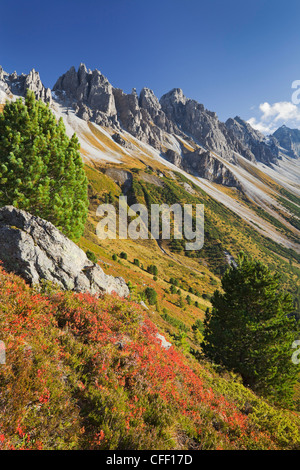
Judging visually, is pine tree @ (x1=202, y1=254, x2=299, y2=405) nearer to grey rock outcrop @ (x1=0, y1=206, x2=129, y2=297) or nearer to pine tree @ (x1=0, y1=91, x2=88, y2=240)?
grey rock outcrop @ (x1=0, y1=206, x2=129, y2=297)

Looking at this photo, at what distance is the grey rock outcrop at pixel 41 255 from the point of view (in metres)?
9.55

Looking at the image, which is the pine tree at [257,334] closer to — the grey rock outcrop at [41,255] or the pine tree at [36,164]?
the grey rock outcrop at [41,255]

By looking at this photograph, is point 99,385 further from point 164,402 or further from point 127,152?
point 127,152

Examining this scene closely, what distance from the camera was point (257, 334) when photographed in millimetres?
14180

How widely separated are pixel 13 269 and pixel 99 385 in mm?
6400

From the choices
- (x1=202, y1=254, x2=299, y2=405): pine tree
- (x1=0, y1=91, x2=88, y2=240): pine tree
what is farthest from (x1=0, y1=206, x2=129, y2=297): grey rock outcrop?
(x1=202, y1=254, x2=299, y2=405): pine tree

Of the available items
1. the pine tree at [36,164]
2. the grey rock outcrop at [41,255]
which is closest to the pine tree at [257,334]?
the grey rock outcrop at [41,255]

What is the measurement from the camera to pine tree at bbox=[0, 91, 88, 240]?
12.2 meters

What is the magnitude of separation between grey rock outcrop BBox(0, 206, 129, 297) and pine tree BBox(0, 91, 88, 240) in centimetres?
193

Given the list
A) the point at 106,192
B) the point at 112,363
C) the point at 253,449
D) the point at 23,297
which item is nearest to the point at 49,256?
the point at 23,297

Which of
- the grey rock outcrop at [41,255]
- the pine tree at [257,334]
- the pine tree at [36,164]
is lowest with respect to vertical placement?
the pine tree at [257,334]

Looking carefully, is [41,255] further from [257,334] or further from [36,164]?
[257,334]

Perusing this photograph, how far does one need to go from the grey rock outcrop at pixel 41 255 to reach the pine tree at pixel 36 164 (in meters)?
1.93

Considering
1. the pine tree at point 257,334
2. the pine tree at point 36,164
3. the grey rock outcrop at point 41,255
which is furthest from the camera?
the pine tree at point 257,334
